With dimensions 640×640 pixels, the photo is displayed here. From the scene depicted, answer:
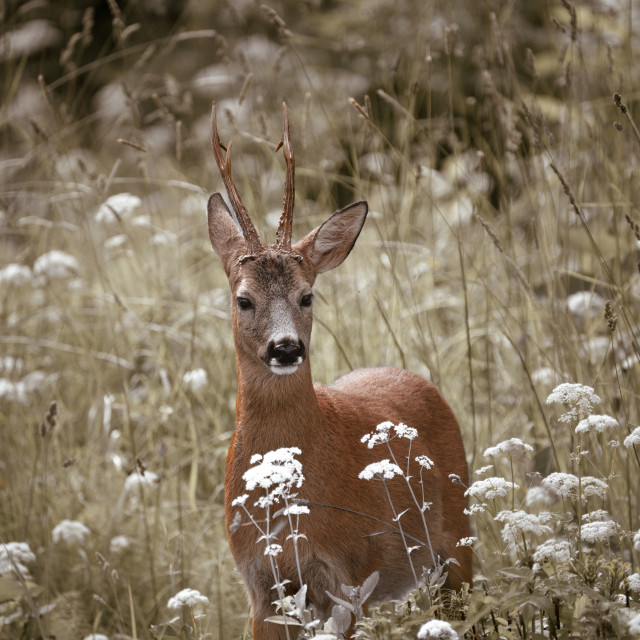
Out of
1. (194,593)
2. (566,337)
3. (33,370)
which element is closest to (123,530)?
(33,370)

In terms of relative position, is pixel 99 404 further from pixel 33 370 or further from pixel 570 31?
pixel 570 31

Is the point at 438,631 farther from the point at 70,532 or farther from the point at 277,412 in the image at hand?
the point at 70,532

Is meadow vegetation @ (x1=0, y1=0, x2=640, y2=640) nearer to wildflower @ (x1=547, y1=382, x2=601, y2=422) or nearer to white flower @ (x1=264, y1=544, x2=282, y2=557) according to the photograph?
wildflower @ (x1=547, y1=382, x2=601, y2=422)

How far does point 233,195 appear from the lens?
2350 mm

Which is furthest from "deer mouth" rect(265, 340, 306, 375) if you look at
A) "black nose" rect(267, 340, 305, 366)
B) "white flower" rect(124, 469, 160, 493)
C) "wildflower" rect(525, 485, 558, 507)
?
"white flower" rect(124, 469, 160, 493)

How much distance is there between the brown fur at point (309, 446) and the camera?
2355 mm

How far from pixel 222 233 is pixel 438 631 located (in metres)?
1.29

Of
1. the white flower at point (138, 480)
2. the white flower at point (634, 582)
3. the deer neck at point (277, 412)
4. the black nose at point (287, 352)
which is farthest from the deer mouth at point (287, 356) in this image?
the white flower at point (138, 480)

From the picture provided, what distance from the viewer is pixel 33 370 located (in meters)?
4.79

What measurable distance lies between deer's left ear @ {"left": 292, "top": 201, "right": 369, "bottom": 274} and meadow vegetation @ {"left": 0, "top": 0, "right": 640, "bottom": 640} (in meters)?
0.34

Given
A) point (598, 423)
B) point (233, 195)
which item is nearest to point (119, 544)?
point (233, 195)

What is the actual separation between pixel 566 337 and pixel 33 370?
2.94m

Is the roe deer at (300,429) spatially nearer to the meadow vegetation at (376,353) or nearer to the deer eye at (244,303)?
the deer eye at (244,303)

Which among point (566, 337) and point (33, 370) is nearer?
point (566, 337)
